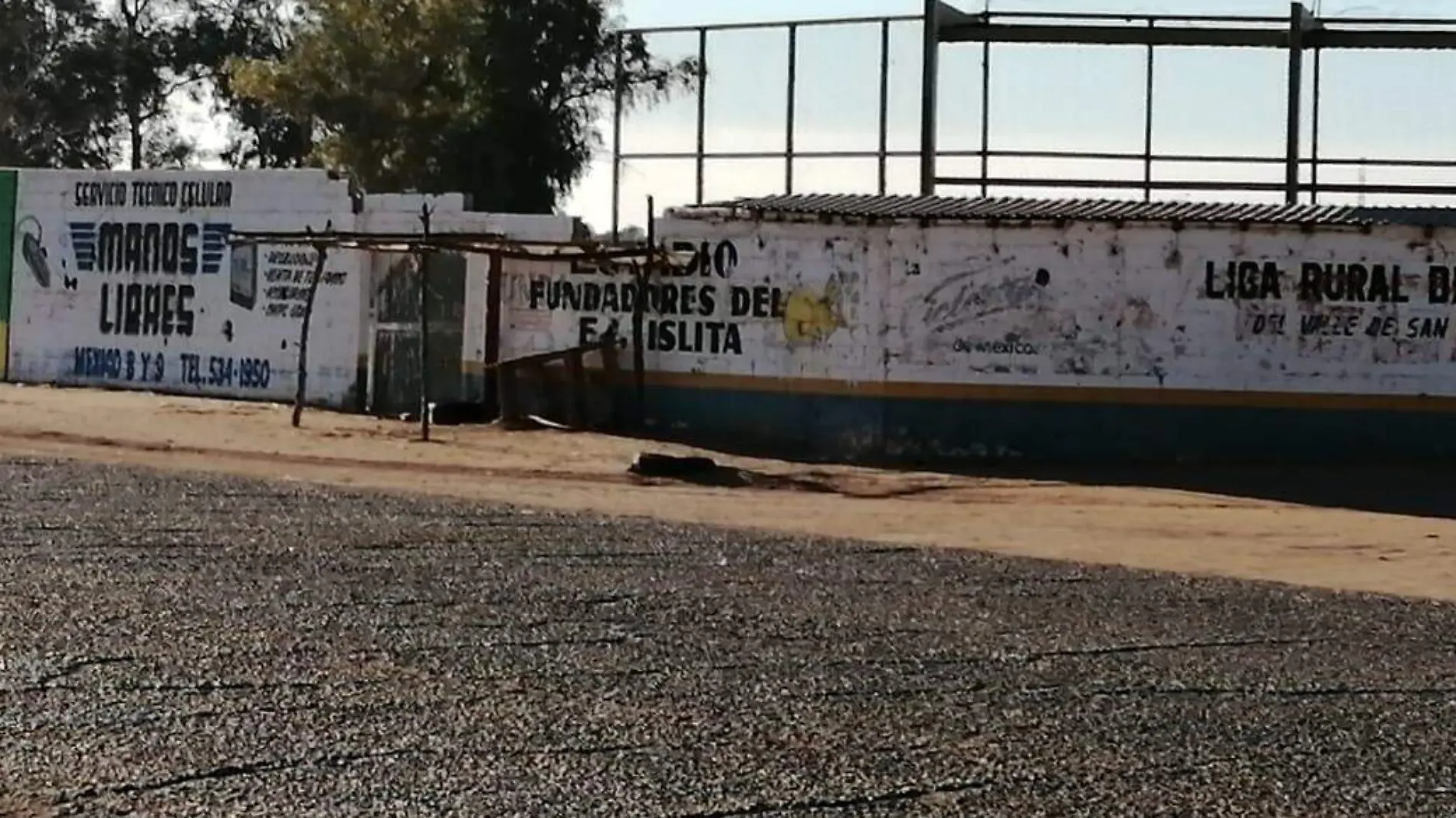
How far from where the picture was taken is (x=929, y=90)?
95.4 ft

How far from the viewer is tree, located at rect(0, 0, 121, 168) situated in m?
60.2

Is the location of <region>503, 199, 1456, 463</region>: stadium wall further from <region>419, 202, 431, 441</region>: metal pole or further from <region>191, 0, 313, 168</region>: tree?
<region>191, 0, 313, 168</region>: tree

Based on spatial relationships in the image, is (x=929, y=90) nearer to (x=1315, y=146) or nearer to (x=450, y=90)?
(x=1315, y=146)

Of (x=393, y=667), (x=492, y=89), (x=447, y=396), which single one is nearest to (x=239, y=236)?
(x=447, y=396)

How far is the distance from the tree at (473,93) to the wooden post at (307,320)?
13.0 meters

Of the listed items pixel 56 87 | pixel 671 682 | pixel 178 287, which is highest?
pixel 56 87

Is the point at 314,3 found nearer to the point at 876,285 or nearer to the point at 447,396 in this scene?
the point at 447,396

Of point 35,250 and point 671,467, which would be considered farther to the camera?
point 35,250

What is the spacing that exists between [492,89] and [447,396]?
16228mm

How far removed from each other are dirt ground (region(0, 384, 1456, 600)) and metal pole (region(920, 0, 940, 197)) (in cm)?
614

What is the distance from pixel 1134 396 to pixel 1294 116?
255 inches

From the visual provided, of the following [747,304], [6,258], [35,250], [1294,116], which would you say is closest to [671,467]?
[747,304]

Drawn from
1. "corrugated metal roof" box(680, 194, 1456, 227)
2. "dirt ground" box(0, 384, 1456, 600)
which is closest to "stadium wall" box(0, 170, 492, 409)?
"dirt ground" box(0, 384, 1456, 600)

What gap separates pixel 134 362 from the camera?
32.2 m
